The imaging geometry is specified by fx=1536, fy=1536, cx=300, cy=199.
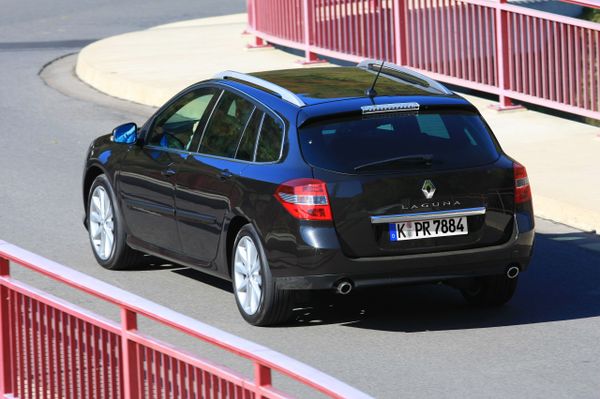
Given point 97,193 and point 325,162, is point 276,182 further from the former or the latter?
point 97,193

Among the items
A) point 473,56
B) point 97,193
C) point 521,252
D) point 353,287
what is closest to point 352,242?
point 353,287

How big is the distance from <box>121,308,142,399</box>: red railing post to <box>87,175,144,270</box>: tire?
4824 mm

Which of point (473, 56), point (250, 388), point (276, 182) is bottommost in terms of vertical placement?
point (473, 56)

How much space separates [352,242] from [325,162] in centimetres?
52

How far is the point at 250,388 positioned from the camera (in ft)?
16.7

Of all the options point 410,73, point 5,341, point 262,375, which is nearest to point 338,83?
point 410,73

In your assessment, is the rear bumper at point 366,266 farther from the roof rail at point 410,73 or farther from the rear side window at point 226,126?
the roof rail at point 410,73

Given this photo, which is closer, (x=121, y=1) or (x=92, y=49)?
(x=92, y=49)

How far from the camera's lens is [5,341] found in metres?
7.41

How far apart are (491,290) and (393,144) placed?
48.3 inches

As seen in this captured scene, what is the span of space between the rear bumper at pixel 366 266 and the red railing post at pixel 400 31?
360 inches

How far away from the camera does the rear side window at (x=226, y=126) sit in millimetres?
9844

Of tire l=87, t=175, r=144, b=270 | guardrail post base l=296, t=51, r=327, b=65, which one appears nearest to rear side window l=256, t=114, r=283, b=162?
tire l=87, t=175, r=144, b=270

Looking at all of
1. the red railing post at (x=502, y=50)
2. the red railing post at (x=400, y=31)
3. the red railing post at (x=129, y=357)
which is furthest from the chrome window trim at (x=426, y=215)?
the red railing post at (x=400, y=31)
